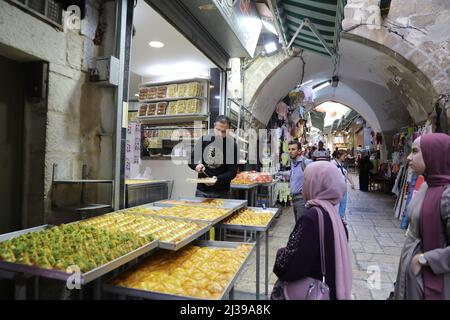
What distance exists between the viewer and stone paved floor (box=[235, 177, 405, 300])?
156 inches

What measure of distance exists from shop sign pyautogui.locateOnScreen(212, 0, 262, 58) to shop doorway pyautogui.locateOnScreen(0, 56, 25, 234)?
2724 millimetres

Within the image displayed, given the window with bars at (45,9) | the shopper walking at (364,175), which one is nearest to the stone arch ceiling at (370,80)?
the shopper walking at (364,175)

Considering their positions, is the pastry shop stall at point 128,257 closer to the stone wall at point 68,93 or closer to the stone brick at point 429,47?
the stone wall at point 68,93

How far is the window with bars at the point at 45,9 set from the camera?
7.35 feet

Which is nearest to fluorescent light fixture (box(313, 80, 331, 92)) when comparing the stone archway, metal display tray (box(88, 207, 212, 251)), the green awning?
the stone archway

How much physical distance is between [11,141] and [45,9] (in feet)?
3.86

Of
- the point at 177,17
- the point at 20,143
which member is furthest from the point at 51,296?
the point at 177,17

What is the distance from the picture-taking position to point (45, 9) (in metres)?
2.39

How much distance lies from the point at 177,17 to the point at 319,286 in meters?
3.87

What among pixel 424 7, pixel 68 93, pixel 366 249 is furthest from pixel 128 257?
pixel 424 7

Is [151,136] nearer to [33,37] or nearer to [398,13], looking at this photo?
[33,37]

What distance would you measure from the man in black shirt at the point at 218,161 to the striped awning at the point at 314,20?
9.44 feet

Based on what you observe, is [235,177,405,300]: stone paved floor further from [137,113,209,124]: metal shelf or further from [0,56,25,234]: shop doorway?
[137,113,209,124]: metal shelf

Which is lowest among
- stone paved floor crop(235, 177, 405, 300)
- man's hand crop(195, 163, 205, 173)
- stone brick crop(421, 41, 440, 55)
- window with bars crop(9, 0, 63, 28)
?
stone paved floor crop(235, 177, 405, 300)
